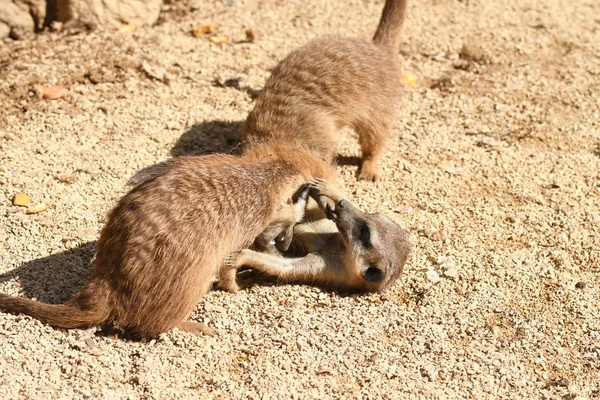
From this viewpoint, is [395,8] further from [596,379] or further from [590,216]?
[596,379]

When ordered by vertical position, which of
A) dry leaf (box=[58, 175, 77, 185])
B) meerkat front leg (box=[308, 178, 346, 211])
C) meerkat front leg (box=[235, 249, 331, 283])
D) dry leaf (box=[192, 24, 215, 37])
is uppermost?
dry leaf (box=[192, 24, 215, 37])

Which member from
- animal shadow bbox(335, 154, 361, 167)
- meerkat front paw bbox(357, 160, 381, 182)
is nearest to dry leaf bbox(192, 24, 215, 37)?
animal shadow bbox(335, 154, 361, 167)

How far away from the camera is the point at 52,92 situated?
5355mm

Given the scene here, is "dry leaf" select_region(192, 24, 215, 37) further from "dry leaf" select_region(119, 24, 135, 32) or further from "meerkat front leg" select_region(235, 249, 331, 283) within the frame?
"meerkat front leg" select_region(235, 249, 331, 283)

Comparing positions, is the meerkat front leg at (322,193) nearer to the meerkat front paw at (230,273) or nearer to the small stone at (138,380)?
the meerkat front paw at (230,273)

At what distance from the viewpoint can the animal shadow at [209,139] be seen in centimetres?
508

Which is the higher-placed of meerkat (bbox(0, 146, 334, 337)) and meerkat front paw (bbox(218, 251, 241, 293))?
meerkat (bbox(0, 146, 334, 337))

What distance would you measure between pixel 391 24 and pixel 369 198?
1494 mm

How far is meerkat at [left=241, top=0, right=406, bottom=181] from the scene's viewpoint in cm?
489

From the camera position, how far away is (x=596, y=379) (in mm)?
3496

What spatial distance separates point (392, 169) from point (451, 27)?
220 cm

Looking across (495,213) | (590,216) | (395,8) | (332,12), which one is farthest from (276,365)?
(332,12)

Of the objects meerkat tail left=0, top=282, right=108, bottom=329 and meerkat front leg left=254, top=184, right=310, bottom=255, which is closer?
meerkat tail left=0, top=282, right=108, bottom=329

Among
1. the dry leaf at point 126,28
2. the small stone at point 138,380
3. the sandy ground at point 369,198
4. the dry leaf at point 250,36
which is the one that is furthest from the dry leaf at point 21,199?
the dry leaf at point 250,36
